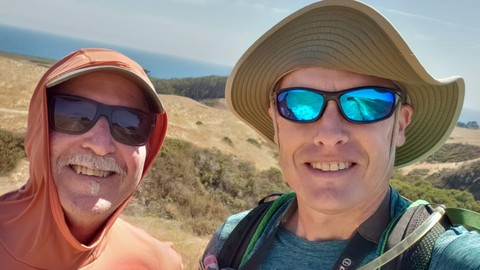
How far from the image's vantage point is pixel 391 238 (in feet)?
5.39

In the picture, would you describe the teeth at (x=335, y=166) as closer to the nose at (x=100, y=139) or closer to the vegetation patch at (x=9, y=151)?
the nose at (x=100, y=139)

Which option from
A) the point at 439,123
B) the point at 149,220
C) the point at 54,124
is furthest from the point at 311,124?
the point at 149,220

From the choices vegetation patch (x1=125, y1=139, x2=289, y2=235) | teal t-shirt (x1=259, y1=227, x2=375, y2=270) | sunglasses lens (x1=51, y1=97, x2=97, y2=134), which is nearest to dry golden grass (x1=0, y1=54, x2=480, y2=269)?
vegetation patch (x1=125, y1=139, x2=289, y2=235)

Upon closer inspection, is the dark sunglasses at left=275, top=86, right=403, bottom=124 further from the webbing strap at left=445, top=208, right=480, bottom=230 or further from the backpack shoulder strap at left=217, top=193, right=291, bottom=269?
the backpack shoulder strap at left=217, top=193, right=291, bottom=269

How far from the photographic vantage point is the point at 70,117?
99.8 inches

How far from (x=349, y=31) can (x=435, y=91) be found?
1.84 feet

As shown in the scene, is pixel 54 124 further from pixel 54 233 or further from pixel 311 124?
pixel 311 124

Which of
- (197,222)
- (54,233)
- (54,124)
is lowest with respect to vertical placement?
(197,222)

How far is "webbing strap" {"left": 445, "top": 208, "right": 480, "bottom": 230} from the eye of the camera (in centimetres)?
168

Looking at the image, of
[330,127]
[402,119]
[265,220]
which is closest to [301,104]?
[330,127]

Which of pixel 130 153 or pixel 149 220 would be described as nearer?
pixel 130 153

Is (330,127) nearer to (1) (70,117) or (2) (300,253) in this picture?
(2) (300,253)

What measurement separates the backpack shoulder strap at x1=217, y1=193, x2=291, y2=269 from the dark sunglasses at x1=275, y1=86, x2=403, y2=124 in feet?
1.99

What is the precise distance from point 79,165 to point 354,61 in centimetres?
167
